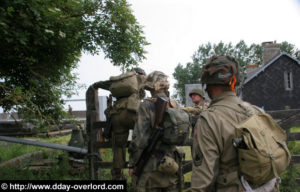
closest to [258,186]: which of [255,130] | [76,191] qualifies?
[255,130]

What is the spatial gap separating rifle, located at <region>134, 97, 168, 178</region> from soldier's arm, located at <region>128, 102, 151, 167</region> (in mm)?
60

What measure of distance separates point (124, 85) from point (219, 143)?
2761 millimetres

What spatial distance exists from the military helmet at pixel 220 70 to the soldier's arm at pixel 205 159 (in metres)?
0.37

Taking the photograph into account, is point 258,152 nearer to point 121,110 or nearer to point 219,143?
point 219,143

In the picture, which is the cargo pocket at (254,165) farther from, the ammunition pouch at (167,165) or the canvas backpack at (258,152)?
the ammunition pouch at (167,165)

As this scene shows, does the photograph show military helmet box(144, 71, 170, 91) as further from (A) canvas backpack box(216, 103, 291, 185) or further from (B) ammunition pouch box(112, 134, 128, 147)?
(A) canvas backpack box(216, 103, 291, 185)

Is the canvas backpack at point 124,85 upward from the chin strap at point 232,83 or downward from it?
upward

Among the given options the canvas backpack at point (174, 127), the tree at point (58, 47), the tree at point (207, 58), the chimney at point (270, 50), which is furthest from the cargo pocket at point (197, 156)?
the tree at point (207, 58)

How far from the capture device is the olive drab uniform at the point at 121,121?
192 inches

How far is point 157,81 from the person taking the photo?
436 cm

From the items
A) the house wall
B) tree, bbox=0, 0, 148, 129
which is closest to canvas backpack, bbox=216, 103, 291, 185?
tree, bbox=0, 0, 148, 129

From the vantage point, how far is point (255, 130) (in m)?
2.20

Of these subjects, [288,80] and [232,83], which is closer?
[232,83]

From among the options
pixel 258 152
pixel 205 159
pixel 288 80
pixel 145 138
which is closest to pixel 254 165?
pixel 258 152
